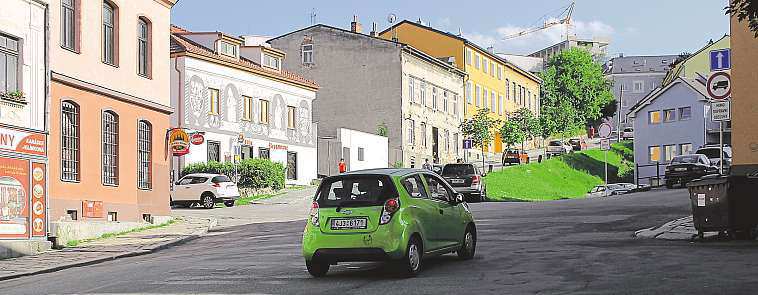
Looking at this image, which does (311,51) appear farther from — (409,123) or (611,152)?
(611,152)

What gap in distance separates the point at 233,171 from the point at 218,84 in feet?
19.3

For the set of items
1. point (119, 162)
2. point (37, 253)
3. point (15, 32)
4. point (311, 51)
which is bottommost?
point (37, 253)

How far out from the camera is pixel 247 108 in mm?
52750

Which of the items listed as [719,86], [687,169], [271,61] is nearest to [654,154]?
[687,169]

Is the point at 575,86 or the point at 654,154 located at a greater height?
the point at 575,86

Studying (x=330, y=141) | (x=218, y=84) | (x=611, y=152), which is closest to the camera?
(x=218, y=84)

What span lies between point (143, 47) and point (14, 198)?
410 inches

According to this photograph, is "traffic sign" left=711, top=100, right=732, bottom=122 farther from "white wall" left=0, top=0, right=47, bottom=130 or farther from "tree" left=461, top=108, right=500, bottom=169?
"tree" left=461, top=108, right=500, bottom=169

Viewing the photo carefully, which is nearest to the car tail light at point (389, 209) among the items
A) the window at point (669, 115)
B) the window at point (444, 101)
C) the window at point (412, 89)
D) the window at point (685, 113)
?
the window at point (412, 89)

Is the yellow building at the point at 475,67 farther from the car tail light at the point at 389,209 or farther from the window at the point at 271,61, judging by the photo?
the car tail light at the point at 389,209

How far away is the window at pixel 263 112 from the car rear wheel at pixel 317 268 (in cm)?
4019

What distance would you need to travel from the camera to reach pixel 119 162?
29.3 m

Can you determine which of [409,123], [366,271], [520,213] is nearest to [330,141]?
[409,123]

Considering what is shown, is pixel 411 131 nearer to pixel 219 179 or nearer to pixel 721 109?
pixel 219 179
